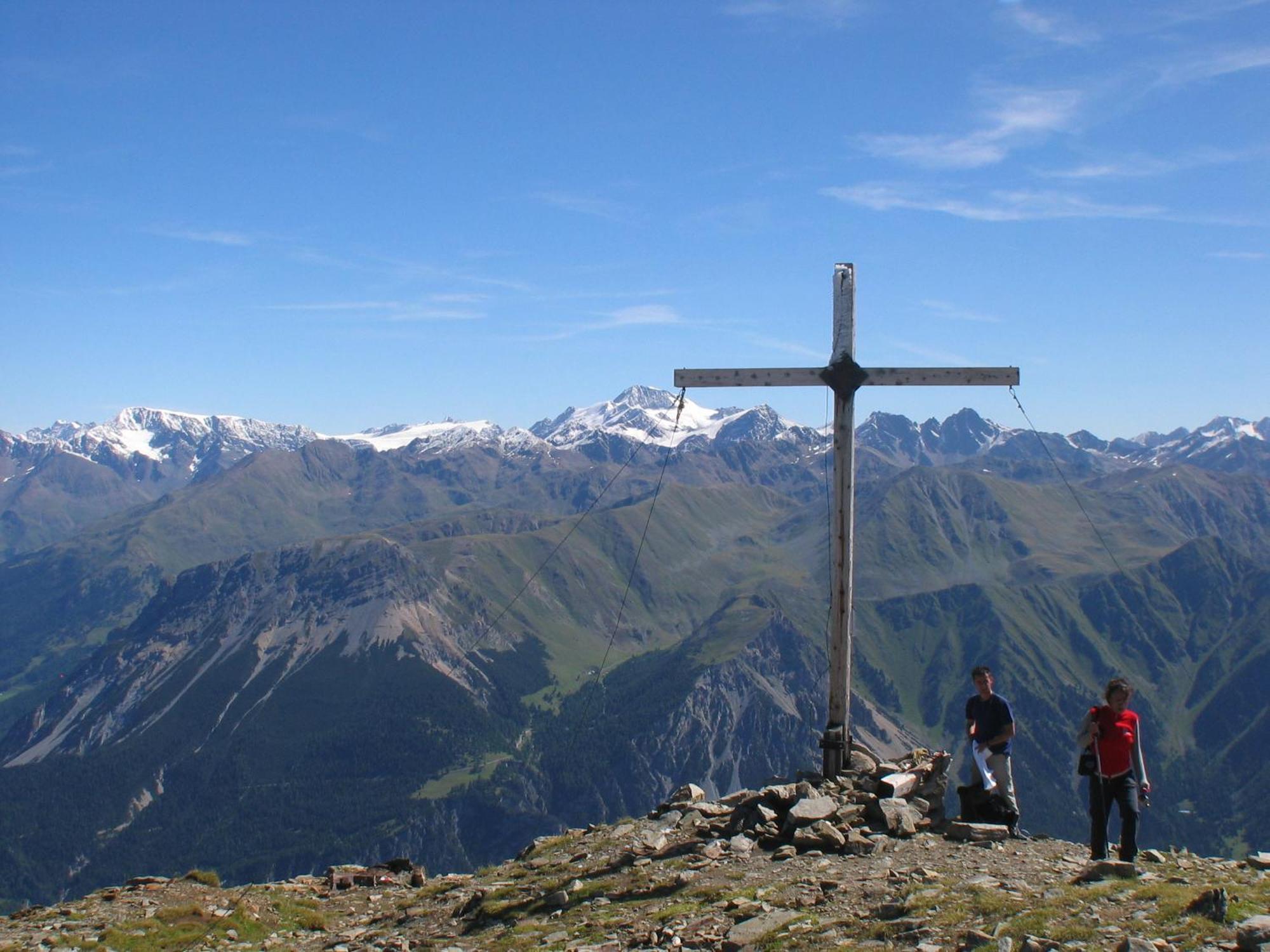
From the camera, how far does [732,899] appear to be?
1762 cm

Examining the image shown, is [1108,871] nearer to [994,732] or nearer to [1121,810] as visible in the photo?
[1121,810]

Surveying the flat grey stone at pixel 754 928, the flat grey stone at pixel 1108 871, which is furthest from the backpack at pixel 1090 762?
the flat grey stone at pixel 754 928

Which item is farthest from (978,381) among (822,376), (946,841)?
(946,841)

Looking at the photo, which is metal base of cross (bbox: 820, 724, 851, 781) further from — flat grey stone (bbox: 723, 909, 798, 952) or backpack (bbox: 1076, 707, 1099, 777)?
flat grey stone (bbox: 723, 909, 798, 952)

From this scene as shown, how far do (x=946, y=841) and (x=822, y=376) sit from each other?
9.90 meters

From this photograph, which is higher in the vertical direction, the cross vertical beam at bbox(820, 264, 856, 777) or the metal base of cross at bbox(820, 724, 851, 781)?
the cross vertical beam at bbox(820, 264, 856, 777)

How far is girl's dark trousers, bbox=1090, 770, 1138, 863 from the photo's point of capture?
19297 millimetres

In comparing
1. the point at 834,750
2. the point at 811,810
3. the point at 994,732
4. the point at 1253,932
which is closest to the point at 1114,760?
the point at 994,732

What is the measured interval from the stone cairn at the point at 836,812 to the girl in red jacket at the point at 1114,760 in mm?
1891

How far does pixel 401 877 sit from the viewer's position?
26.7m

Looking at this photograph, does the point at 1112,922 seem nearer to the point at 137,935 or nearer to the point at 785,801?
the point at 785,801

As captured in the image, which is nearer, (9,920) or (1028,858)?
(1028,858)

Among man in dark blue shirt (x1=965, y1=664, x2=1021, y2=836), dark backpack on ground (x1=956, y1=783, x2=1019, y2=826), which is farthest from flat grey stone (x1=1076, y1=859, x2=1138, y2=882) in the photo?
dark backpack on ground (x1=956, y1=783, x2=1019, y2=826)

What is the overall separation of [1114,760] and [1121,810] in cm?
113
